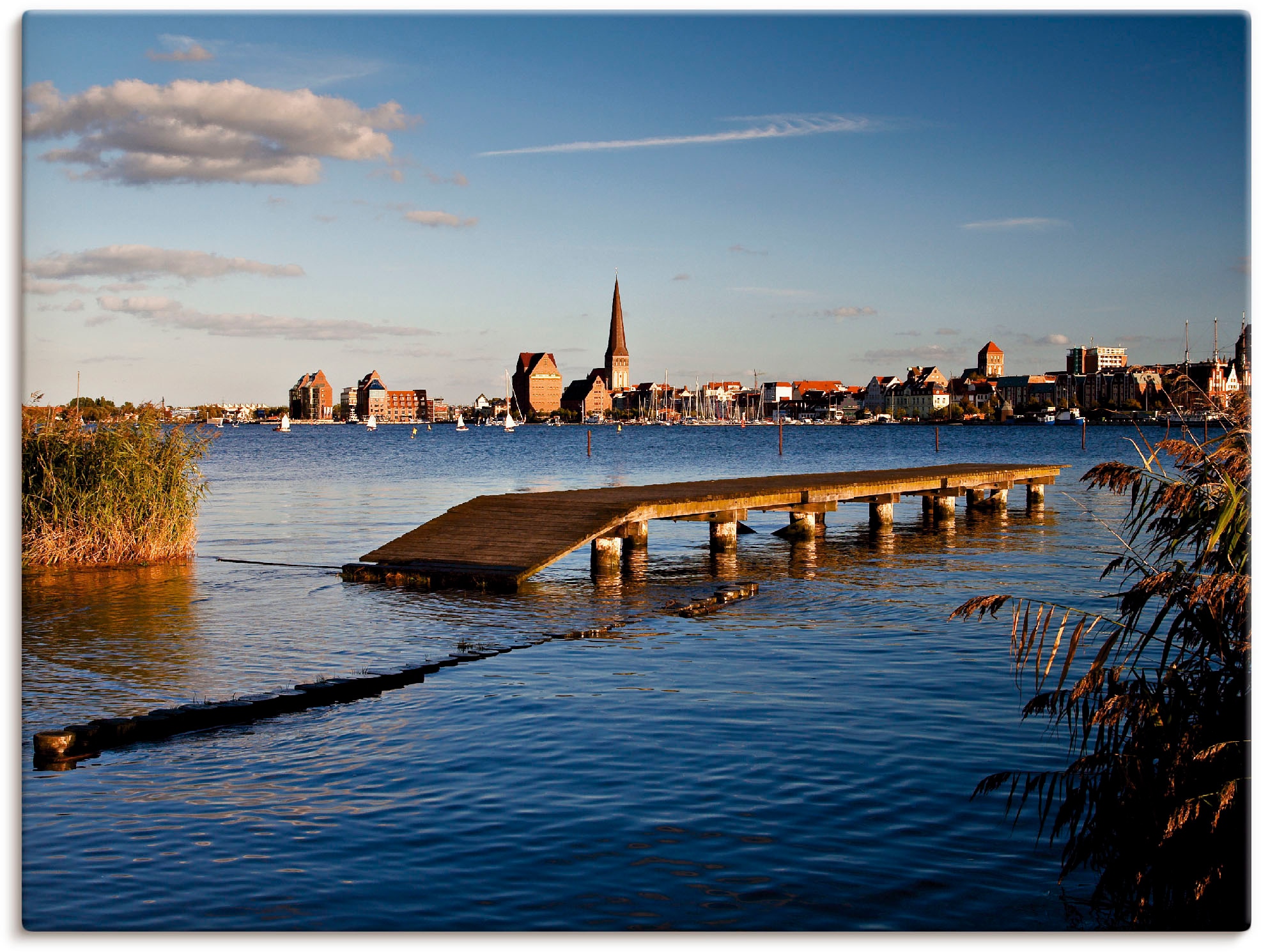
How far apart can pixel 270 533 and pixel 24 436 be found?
33.3ft

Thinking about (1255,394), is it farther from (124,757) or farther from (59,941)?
(124,757)

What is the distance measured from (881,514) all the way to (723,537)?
7067 millimetres

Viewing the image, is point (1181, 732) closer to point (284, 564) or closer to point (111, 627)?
point (111, 627)

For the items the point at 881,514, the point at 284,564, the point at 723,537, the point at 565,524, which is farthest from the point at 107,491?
the point at 881,514

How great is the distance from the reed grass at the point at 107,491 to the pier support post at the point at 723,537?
33.6 ft

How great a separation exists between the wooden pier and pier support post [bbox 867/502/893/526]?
0.51 metres

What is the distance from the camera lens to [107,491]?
838 inches

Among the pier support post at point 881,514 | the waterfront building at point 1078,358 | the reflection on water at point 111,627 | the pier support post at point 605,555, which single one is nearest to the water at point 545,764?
the reflection on water at point 111,627

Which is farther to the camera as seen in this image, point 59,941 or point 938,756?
point 938,756

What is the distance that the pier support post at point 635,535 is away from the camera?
22.0 metres

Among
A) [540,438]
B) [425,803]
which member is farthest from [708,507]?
[540,438]

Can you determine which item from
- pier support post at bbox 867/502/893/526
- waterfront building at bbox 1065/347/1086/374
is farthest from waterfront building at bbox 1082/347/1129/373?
pier support post at bbox 867/502/893/526

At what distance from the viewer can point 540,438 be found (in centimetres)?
16050

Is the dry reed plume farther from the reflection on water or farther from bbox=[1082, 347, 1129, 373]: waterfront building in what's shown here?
bbox=[1082, 347, 1129, 373]: waterfront building
